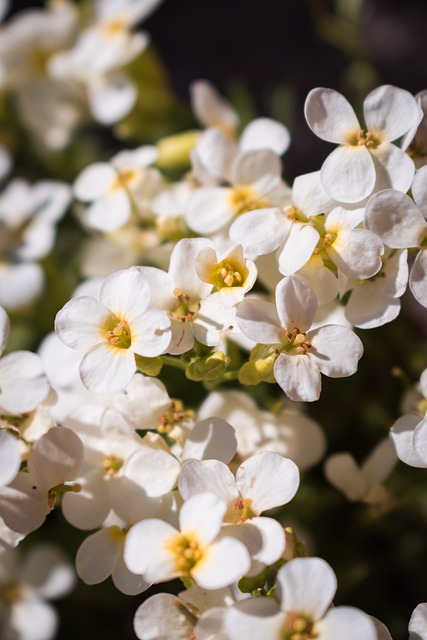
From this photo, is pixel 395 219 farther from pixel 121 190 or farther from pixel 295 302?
pixel 121 190

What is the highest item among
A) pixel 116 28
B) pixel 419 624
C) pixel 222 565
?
pixel 116 28

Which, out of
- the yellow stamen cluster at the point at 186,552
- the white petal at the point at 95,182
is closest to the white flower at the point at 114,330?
the yellow stamen cluster at the point at 186,552

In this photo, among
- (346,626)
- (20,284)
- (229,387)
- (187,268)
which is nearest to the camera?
(346,626)

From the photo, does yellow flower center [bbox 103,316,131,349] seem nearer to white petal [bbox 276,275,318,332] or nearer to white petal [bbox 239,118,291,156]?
white petal [bbox 276,275,318,332]

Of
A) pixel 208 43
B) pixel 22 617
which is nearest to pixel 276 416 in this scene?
pixel 22 617

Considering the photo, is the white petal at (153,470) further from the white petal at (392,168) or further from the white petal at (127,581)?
the white petal at (392,168)

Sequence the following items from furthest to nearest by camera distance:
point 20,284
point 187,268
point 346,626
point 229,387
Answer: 1. point 20,284
2. point 229,387
3. point 187,268
4. point 346,626

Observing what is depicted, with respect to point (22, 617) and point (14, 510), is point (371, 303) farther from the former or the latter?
point (22, 617)

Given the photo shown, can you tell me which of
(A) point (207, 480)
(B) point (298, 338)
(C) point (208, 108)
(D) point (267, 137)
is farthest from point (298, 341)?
(C) point (208, 108)
